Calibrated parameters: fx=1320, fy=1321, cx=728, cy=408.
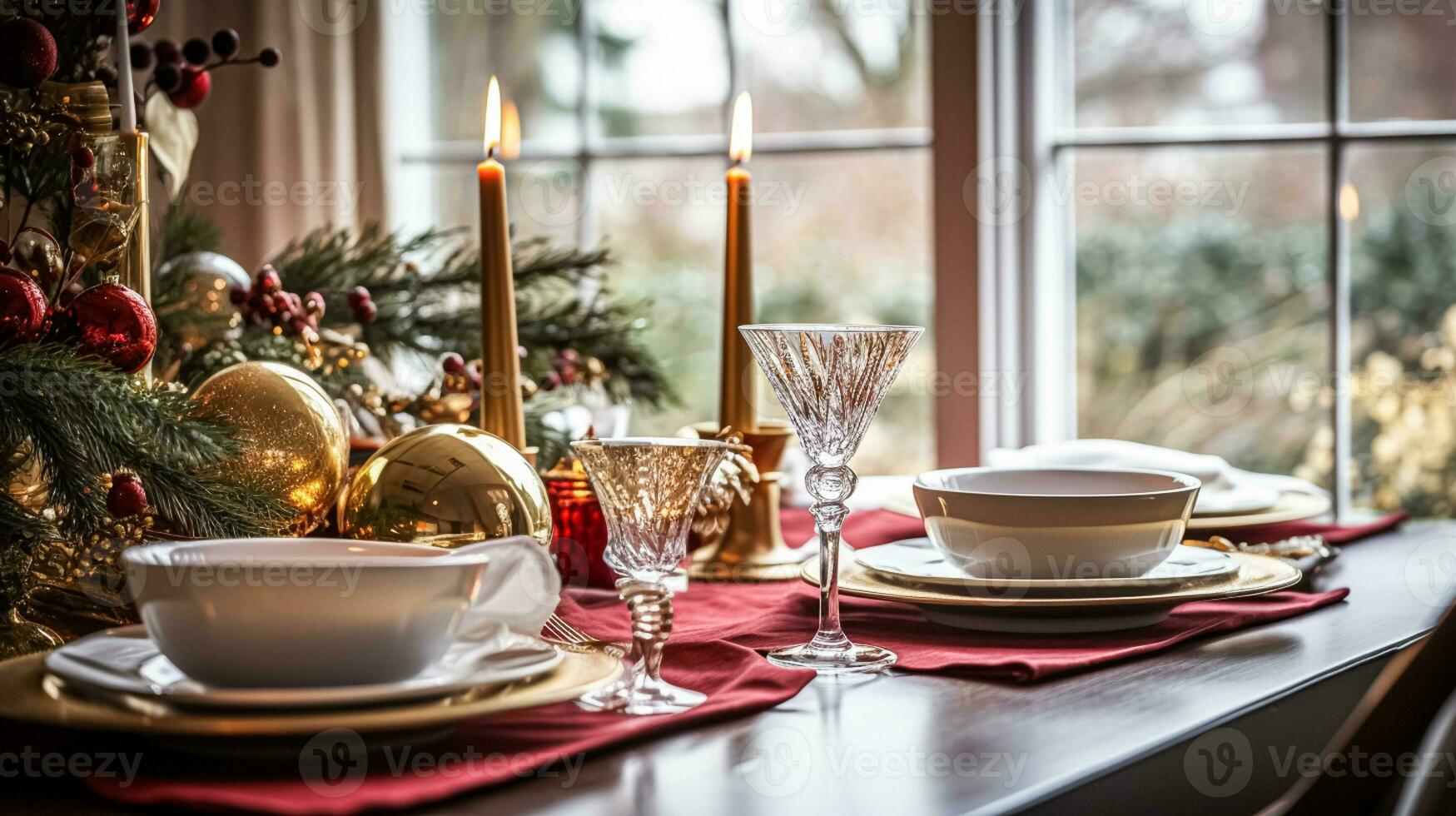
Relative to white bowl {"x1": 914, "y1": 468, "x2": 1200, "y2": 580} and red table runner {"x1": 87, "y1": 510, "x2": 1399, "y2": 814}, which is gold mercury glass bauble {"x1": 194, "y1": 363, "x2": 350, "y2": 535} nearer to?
red table runner {"x1": 87, "y1": 510, "x2": 1399, "y2": 814}

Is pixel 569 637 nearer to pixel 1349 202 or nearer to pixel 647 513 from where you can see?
pixel 647 513

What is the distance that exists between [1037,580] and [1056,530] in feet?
0.11

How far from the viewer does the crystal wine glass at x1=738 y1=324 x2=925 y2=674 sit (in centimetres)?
76

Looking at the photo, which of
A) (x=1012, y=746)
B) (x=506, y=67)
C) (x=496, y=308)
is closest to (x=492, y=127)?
(x=496, y=308)

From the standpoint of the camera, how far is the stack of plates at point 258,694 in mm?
503

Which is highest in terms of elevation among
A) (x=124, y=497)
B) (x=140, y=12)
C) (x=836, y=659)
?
(x=140, y=12)

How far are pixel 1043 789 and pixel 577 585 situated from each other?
0.56m

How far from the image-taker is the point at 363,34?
2.41 m

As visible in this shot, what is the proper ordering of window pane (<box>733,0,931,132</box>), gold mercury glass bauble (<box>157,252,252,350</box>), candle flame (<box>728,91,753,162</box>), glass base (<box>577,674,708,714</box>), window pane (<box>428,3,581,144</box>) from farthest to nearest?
window pane (<box>428,3,581,144</box>), window pane (<box>733,0,931,132</box>), gold mercury glass bauble (<box>157,252,252,350</box>), candle flame (<box>728,91,753,162</box>), glass base (<box>577,674,708,714</box>)

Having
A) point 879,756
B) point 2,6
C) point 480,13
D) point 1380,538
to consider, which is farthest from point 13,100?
point 480,13

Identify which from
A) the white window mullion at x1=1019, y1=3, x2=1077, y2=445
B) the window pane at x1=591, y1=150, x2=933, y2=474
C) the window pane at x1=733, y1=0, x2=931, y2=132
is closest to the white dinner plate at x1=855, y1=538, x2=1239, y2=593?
the white window mullion at x1=1019, y1=3, x2=1077, y2=445

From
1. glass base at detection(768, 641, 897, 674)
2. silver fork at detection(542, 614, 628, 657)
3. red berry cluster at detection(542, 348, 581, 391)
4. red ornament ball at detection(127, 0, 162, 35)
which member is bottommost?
glass base at detection(768, 641, 897, 674)

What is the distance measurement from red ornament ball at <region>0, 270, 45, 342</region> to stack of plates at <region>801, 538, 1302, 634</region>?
470 mm

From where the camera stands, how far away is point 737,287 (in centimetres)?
105
